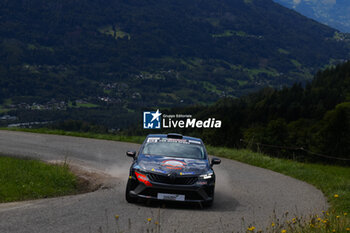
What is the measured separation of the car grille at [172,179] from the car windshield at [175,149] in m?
1.37

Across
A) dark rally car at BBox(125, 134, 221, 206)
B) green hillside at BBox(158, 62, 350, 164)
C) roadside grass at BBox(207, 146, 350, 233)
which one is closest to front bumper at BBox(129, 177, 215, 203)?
dark rally car at BBox(125, 134, 221, 206)

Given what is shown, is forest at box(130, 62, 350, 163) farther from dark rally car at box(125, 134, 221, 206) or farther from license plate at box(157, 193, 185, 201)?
license plate at box(157, 193, 185, 201)

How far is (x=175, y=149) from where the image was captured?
38.9ft

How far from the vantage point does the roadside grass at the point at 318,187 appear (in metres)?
7.12

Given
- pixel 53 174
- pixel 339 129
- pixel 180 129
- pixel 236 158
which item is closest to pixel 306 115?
pixel 180 129

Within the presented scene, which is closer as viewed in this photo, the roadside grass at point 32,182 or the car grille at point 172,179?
the car grille at point 172,179

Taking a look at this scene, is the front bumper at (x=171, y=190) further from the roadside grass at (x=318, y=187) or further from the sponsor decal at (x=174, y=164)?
the roadside grass at (x=318, y=187)

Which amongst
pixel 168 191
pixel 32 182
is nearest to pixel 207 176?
pixel 168 191

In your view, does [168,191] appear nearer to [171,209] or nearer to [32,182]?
[171,209]

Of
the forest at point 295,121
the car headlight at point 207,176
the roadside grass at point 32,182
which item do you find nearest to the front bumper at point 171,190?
the car headlight at point 207,176

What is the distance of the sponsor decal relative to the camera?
10.3 m

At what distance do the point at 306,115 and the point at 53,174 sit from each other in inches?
4386

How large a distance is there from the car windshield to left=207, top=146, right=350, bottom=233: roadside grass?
2.94 meters

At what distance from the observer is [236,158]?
23.9 metres
